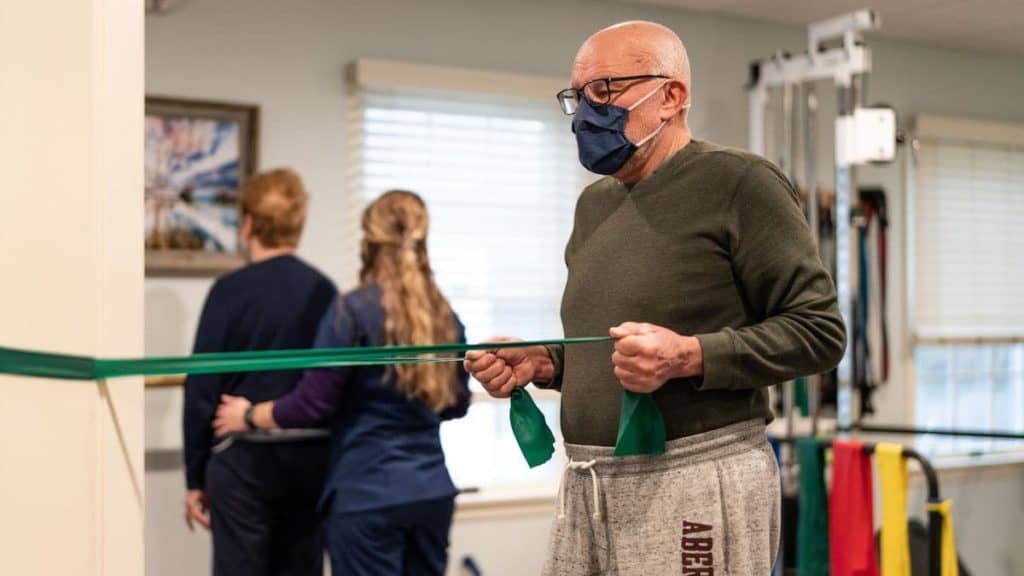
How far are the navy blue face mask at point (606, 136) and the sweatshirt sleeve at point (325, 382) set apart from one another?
0.98m

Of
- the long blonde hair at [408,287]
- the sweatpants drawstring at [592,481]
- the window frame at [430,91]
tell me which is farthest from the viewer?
the window frame at [430,91]

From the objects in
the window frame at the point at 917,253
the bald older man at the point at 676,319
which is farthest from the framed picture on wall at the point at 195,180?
the window frame at the point at 917,253

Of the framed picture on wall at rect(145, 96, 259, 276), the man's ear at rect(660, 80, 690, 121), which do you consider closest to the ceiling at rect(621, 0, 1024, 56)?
the framed picture on wall at rect(145, 96, 259, 276)

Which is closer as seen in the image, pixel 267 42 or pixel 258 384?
pixel 258 384

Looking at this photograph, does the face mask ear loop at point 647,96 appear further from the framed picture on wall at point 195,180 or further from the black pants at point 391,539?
the framed picture on wall at point 195,180

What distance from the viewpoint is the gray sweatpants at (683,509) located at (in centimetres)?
138

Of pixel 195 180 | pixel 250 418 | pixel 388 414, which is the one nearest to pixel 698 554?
pixel 388 414

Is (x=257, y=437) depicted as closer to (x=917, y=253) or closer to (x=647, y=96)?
(x=647, y=96)

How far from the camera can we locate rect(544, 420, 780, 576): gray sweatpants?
138cm

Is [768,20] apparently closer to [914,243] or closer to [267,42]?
[914,243]
